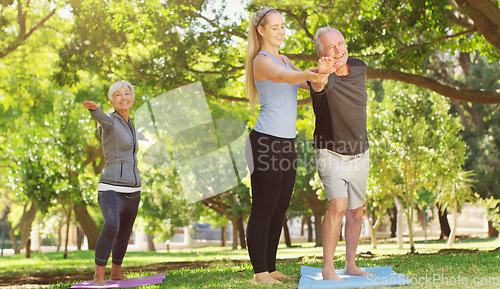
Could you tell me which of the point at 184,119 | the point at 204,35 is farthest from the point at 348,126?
the point at 204,35

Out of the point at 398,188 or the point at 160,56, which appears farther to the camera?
the point at 398,188

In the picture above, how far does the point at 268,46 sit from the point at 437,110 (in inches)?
698

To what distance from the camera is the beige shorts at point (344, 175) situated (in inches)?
146

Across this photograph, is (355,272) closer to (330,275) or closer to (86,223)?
(330,275)

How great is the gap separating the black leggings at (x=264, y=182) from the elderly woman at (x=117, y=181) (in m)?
1.50

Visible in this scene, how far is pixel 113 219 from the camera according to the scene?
4547mm

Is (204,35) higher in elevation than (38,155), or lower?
higher

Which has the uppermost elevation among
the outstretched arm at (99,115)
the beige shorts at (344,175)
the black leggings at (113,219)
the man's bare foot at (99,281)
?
the outstretched arm at (99,115)

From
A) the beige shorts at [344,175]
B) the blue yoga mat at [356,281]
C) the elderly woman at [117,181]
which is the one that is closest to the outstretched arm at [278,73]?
the beige shorts at [344,175]

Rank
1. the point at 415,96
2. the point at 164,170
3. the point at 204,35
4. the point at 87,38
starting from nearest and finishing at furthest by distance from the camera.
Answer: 1. the point at 204,35
2. the point at 87,38
3. the point at 415,96
4. the point at 164,170

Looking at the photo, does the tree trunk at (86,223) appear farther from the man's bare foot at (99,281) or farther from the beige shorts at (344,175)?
the beige shorts at (344,175)

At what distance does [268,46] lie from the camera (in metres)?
3.98

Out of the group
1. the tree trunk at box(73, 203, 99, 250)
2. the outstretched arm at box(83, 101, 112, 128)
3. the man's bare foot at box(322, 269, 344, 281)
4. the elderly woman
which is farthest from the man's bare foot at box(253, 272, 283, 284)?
the tree trunk at box(73, 203, 99, 250)

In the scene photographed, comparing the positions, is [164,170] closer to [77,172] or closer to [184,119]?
[77,172]
